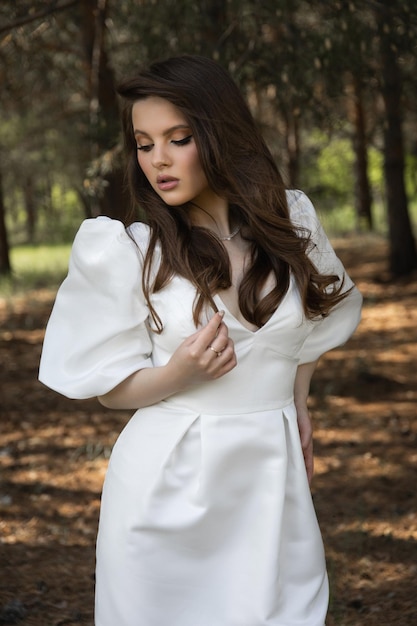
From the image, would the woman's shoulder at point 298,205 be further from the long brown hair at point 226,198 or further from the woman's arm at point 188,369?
the woman's arm at point 188,369

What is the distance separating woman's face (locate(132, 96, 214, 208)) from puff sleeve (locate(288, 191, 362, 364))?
40 centimetres

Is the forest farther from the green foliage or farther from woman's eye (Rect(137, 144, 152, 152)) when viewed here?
the green foliage

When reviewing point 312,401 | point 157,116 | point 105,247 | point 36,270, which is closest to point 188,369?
point 105,247

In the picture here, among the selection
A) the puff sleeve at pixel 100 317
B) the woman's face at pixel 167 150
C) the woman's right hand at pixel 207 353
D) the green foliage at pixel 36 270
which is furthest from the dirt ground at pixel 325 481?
the green foliage at pixel 36 270

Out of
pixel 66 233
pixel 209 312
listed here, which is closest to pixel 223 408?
pixel 209 312

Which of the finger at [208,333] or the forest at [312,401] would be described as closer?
the finger at [208,333]

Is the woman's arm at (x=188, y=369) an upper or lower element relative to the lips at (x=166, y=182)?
lower

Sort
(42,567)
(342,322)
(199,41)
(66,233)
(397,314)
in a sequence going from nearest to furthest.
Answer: (342,322) → (42,567) → (199,41) → (397,314) → (66,233)

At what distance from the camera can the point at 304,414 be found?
2621 millimetres

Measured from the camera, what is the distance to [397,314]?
32.2 feet

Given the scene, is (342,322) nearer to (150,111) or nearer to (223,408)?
(223,408)

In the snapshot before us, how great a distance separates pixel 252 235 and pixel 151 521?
83 cm

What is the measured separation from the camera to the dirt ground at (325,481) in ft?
13.5

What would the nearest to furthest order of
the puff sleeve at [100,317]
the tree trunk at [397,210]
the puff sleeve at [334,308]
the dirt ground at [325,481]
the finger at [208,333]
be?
the finger at [208,333]
the puff sleeve at [100,317]
the puff sleeve at [334,308]
the dirt ground at [325,481]
the tree trunk at [397,210]
